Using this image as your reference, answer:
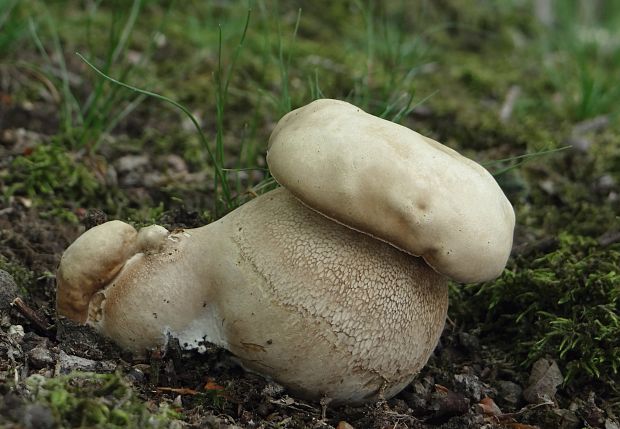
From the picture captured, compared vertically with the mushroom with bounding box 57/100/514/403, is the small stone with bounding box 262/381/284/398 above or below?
below

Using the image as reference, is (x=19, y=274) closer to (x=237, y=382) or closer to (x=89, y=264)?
(x=89, y=264)

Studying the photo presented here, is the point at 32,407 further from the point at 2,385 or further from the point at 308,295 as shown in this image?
the point at 308,295

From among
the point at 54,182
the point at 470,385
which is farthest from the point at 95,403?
the point at 54,182

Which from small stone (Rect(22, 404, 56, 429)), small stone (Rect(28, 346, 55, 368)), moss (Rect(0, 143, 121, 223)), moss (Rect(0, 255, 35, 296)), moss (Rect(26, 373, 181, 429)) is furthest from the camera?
moss (Rect(0, 143, 121, 223))

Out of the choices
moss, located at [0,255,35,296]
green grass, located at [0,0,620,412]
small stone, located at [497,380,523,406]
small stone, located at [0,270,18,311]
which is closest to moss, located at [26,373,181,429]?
small stone, located at [0,270,18,311]

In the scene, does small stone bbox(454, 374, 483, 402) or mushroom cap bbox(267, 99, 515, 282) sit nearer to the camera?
mushroom cap bbox(267, 99, 515, 282)

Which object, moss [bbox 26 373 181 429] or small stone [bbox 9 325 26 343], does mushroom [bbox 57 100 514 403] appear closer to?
small stone [bbox 9 325 26 343]

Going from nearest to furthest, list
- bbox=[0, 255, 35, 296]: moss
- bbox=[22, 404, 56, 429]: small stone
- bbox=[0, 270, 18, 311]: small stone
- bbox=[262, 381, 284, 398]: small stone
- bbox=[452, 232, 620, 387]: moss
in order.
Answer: bbox=[22, 404, 56, 429]: small stone → bbox=[262, 381, 284, 398]: small stone → bbox=[0, 270, 18, 311]: small stone → bbox=[0, 255, 35, 296]: moss → bbox=[452, 232, 620, 387]: moss
